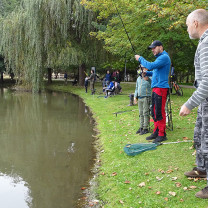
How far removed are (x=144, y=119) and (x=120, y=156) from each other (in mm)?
1487

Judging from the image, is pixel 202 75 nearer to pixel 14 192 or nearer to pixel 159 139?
pixel 159 139

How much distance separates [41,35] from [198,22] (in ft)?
65.0

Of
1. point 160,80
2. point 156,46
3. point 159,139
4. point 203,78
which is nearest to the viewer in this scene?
point 203,78

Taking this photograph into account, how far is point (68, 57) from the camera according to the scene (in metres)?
21.2

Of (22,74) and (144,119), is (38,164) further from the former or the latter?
(22,74)

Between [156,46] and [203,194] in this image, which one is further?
[156,46]

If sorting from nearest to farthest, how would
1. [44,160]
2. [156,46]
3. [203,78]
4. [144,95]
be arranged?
[203,78]
[156,46]
[44,160]
[144,95]

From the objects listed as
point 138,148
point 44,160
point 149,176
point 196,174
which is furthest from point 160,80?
point 44,160

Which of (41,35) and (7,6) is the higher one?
(7,6)

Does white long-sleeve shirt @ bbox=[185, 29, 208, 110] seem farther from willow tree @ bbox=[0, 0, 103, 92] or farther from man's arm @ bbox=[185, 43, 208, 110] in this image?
willow tree @ bbox=[0, 0, 103, 92]

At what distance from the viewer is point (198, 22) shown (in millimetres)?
2988

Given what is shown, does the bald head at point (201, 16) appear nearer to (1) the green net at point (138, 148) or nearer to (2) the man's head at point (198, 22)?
(2) the man's head at point (198, 22)

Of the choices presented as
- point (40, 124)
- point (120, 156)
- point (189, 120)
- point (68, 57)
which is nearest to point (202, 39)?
point (120, 156)

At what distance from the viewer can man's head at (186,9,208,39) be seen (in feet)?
9.73
